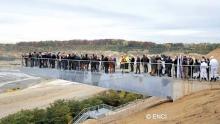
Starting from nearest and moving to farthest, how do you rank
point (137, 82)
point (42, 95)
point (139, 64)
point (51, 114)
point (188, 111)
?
point (188, 111), point (137, 82), point (139, 64), point (51, 114), point (42, 95)

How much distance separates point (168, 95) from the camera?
2711 cm

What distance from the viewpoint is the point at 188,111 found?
22.8 meters

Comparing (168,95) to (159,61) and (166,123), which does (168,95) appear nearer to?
(159,61)

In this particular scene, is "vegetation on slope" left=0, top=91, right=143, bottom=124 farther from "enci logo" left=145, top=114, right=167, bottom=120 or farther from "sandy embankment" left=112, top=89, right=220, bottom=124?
"enci logo" left=145, top=114, right=167, bottom=120

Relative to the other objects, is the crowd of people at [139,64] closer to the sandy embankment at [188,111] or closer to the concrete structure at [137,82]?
the concrete structure at [137,82]

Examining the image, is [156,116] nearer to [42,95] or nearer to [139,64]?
[139,64]

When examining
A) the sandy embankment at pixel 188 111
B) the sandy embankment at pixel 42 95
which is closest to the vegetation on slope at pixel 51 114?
the sandy embankment at pixel 42 95

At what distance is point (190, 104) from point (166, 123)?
A: 2.02 m

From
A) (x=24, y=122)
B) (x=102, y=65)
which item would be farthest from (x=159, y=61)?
(x=24, y=122)

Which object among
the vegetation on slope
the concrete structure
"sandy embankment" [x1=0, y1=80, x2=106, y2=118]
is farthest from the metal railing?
"sandy embankment" [x1=0, y1=80, x2=106, y2=118]

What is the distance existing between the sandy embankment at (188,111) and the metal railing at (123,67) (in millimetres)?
1897

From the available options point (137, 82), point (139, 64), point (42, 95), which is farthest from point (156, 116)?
point (42, 95)

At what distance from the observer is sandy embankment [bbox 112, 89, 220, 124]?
21.5 metres

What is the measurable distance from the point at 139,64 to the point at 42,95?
46150mm
